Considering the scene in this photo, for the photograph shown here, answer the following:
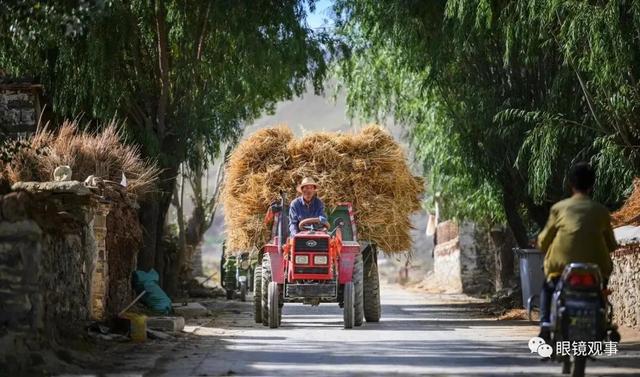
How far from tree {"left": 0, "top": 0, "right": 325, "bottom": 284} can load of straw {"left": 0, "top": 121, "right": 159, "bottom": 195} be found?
55.6 inches

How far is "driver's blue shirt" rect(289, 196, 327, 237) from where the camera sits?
1919cm

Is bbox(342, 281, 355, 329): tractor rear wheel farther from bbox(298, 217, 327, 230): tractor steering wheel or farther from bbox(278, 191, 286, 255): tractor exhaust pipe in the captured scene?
bbox(278, 191, 286, 255): tractor exhaust pipe

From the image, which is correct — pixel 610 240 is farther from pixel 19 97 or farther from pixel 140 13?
pixel 19 97

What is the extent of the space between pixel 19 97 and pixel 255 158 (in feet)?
17.7

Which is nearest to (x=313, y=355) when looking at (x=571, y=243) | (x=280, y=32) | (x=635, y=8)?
(x=571, y=243)

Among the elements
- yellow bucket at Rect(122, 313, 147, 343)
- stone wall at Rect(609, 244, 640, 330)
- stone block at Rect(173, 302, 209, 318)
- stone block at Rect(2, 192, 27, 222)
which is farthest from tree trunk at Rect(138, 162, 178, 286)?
stone block at Rect(2, 192, 27, 222)

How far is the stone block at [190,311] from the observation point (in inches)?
904

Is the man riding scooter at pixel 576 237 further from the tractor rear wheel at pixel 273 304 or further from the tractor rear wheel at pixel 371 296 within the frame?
the tractor rear wheel at pixel 371 296

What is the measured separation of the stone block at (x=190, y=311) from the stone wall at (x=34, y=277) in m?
8.00

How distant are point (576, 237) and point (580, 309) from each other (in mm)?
636

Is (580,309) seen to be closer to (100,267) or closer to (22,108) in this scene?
(100,267)

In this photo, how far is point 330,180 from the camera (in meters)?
21.0

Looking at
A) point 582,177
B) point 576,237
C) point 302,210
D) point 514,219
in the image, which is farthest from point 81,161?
point 576,237

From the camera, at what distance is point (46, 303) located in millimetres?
12391
